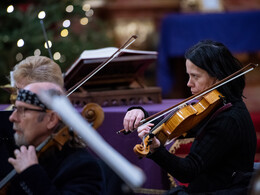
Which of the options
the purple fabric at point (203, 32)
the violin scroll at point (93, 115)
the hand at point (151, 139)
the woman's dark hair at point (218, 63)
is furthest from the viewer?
the purple fabric at point (203, 32)

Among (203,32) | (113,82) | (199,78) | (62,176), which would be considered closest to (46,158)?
(62,176)

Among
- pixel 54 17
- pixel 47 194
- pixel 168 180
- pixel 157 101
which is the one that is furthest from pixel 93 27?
pixel 47 194

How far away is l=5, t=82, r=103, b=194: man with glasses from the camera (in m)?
1.39

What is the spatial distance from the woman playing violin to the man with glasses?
35 centimetres

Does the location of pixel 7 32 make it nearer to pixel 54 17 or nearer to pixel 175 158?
pixel 54 17

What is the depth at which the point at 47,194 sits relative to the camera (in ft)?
4.42

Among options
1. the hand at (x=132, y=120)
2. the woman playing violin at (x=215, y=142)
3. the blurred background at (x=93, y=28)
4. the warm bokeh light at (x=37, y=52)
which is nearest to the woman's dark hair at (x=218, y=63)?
the woman playing violin at (x=215, y=142)

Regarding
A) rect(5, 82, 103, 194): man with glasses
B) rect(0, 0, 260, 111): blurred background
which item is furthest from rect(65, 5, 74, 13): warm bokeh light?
rect(5, 82, 103, 194): man with glasses

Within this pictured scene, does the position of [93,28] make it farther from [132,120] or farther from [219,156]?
[219,156]

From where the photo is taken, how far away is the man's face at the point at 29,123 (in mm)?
1482

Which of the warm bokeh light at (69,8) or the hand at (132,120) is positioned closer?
the hand at (132,120)

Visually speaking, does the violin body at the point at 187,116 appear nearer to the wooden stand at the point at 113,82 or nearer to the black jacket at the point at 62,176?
the black jacket at the point at 62,176

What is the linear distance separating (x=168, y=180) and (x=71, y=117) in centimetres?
138

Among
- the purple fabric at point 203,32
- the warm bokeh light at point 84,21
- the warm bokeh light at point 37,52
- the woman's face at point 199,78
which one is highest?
the warm bokeh light at point 84,21
